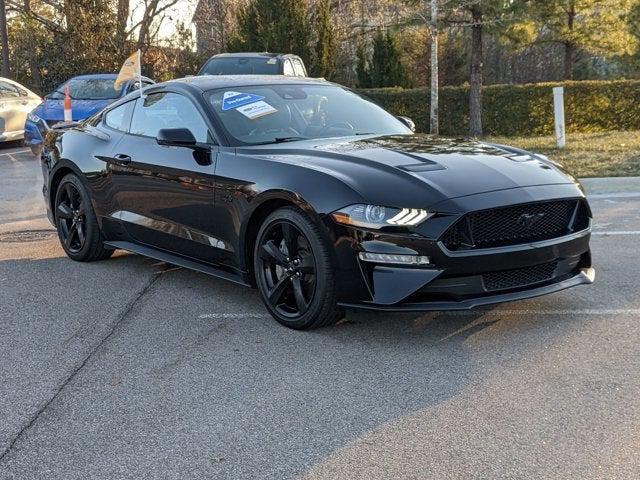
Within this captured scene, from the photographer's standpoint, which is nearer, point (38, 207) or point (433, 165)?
point (433, 165)

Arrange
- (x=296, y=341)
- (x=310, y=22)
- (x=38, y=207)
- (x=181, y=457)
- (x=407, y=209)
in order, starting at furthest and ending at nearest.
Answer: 1. (x=310, y=22)
2. (x=38, y=207)
3. (x=296, y=341)
4. (x=407, y=209)
5. (x=181, y=457)

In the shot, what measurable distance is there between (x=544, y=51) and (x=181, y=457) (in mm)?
32806

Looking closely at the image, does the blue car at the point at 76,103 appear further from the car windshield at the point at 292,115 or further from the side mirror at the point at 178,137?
the side mirror at the point at 178,137

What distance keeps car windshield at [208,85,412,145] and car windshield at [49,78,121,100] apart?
420 inches

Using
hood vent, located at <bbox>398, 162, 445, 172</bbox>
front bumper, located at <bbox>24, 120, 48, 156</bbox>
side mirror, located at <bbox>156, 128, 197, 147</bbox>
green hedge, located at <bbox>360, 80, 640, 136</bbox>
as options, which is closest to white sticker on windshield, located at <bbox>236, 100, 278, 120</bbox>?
side mirror, located at <bbox>156, 128, 197, 147</bbox>

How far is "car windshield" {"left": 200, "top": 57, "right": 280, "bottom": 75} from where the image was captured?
1650 cm

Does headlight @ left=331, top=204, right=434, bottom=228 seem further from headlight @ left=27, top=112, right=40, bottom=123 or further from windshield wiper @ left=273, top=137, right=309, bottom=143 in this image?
headlight @ left=27, top=112, right=40, bottom=123

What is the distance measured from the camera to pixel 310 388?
3.96m

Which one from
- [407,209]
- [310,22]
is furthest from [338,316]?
[310,22]

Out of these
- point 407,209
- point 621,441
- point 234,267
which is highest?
point 407,209

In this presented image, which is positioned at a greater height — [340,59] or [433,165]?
[340,59]

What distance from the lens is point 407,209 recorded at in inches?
171

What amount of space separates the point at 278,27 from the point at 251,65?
23.6 ft

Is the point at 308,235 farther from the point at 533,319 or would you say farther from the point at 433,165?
the point at 533,319
